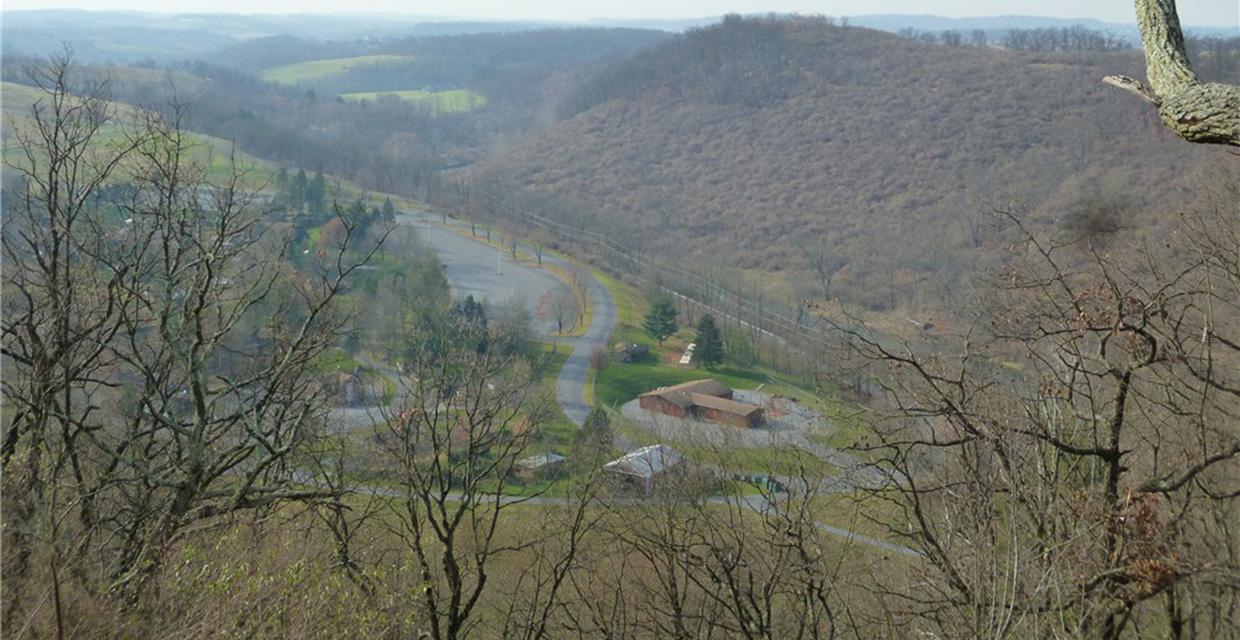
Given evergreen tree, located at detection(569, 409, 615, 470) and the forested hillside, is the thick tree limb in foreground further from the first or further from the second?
the forested hillside

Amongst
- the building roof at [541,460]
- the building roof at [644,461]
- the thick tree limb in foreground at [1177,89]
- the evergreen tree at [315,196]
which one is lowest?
the building roof at [541,460]

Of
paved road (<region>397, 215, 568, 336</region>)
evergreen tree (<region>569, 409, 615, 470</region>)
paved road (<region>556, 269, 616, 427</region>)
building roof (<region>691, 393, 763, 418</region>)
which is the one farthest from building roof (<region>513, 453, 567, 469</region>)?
paved road (<region>397, 215, 568, 336</region>)

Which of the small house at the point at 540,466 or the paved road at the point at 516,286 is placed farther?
the paved road at the point at 516,286

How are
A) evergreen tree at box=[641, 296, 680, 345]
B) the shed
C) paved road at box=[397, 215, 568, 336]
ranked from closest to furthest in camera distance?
the shed < evergreen tree at box=[641, 296, 680, 345] < paved road at box=[397, 215, 568, 336]

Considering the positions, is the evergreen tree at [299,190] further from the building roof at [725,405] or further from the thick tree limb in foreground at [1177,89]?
the thick tree limb in foreground at [1177,89]

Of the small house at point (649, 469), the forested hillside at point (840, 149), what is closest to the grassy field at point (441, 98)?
the forested hillside at point (840, 149)
